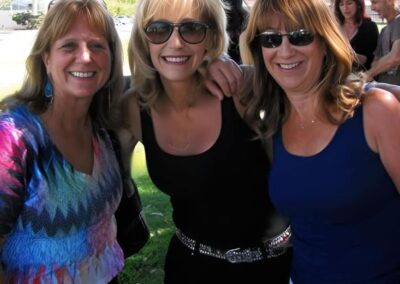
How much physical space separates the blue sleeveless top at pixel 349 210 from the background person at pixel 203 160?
414 millimetres

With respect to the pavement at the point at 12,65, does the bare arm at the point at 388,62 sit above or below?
above

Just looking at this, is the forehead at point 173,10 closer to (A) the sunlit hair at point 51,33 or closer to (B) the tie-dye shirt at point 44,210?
(A) the sunlit hair at point 51,33

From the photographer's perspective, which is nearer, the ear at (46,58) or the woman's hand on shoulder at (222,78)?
the ear at (46,58)

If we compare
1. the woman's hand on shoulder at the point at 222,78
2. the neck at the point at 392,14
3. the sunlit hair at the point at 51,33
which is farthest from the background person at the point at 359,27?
the sunlit hair at the point at 51,33

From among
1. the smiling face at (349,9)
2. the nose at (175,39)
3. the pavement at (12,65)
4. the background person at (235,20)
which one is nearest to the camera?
the nose at (175,39)

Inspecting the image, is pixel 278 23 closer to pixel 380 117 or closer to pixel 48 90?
pixel 380 117

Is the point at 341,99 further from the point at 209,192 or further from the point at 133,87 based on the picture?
the point at 133,87

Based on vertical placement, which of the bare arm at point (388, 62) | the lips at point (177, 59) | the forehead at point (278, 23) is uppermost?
the forehead at point (278, 23)

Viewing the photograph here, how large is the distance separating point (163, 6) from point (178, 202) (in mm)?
1049

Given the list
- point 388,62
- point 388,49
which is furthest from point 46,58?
point 388,49

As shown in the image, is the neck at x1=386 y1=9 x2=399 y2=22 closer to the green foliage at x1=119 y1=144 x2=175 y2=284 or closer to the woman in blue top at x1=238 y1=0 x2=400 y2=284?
the green foliage at x1=119 y1=144 x2=175 y2=284

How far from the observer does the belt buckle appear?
2.68 meters

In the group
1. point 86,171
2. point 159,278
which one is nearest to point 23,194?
point 86,171

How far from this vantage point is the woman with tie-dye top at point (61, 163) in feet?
6.98
